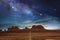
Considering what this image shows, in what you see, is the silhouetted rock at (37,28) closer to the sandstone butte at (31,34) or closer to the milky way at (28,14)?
the sandstone butte at (31,34)

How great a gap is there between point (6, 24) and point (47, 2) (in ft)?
2.49

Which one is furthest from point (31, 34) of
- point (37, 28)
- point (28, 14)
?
point (28, 14)

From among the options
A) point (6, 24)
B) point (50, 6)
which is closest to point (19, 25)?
point (6, 24)

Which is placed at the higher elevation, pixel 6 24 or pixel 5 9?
pixel 5 9

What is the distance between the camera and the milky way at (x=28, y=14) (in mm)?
2621

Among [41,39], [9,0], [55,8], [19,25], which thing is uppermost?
[9,0]

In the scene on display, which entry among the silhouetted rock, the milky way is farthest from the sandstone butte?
the milky way

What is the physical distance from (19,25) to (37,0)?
51 cm

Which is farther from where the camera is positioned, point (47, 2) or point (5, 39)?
point (47, 2)

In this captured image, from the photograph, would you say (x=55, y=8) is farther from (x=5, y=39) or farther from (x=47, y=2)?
(x=5, y=39)

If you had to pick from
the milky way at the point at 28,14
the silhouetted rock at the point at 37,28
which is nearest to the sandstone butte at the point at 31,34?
the silhouetted rock at the point at 37,28

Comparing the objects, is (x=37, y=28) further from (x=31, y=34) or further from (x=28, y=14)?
(x=28, y=14)

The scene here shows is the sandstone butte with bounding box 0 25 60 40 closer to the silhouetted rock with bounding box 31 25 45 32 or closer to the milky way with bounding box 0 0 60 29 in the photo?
the silhouetted rock with bounding box 31 25 45 32

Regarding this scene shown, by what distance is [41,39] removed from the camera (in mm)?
2455
